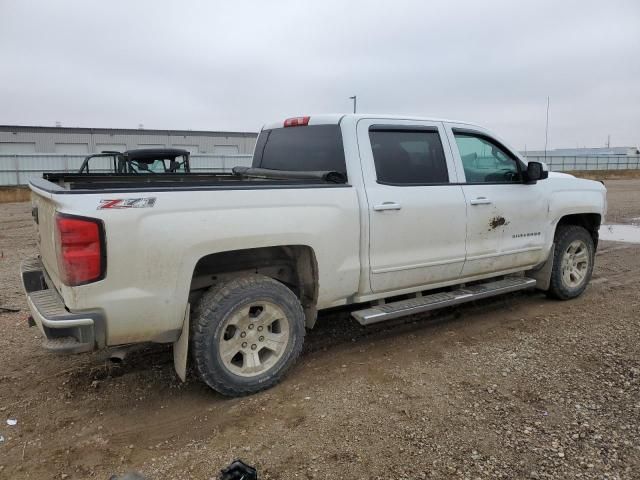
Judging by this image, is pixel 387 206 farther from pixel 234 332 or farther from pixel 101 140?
pixel 101 140

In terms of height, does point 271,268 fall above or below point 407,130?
below

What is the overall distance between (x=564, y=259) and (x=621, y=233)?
6.21 metres

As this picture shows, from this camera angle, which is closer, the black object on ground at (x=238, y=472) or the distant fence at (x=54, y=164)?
the black object on ground at (x=238, y=472)

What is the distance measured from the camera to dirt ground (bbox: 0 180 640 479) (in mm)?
2826

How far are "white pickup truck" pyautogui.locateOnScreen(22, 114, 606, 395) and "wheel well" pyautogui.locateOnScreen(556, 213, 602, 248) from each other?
21cm

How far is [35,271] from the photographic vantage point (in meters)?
3.87

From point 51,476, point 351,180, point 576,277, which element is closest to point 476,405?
point 351,180

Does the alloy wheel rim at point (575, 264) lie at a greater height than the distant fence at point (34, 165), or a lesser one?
lesser

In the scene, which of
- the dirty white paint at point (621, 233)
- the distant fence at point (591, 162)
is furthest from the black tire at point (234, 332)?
the distant fence at point (591, 162)

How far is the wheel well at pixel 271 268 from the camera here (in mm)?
3609

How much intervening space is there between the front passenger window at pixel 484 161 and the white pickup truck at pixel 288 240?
2 centimetres

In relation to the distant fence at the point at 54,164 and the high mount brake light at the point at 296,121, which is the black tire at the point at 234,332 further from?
the distant fence at the point at 54,164

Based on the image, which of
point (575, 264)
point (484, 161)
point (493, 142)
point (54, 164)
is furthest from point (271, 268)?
point (54, 164)

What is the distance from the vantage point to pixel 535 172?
16.5 ft
